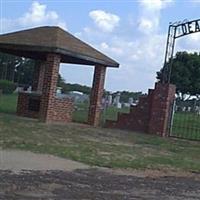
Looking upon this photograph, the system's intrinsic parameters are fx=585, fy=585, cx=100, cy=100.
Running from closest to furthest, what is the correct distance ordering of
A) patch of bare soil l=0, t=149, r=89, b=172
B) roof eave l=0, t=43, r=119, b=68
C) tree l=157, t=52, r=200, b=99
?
patch of bare soil l=0, t=149, r=89, b=172 < roof eave l=0, t=43, r=119, b=68 < tree l=157, t=52, r=200, b=99

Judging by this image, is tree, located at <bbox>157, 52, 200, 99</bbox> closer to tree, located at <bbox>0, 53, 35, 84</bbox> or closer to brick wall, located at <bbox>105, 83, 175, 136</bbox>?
tree, located at <bbox>0, 53, 35, 84</bbox>

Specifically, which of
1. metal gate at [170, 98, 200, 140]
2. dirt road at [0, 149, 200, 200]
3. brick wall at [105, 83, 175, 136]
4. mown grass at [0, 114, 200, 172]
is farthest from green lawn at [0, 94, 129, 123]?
dirt road at [0, 149, 200, 200]

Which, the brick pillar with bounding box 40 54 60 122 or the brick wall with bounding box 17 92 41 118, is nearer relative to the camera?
the brick pillar with bounding box 40 54 60 122

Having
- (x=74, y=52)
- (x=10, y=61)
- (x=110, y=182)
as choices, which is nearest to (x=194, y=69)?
(x=10, y=61)

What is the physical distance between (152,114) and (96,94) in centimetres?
290

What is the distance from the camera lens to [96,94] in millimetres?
26422

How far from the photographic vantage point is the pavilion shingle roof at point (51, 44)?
23219mm

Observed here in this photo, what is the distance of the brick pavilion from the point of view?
76.4 ft

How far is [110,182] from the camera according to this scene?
11109mm

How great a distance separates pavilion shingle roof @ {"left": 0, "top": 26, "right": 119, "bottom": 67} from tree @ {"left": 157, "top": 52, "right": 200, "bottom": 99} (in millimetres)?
46852

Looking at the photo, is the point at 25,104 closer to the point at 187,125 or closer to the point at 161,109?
the point at 161,109

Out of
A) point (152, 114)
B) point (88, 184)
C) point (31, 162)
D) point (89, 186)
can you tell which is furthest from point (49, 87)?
point (89, 186)

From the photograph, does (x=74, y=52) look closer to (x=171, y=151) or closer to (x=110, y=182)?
(x=171, y=151)

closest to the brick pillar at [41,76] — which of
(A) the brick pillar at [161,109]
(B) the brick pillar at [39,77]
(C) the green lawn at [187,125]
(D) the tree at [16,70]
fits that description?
(B) the brick pillar at [39,77]
